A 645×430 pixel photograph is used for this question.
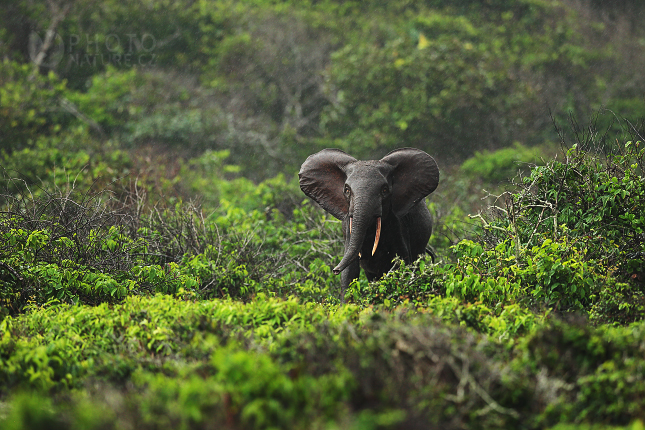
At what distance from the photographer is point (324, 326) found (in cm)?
446

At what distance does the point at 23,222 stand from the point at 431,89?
13913mm

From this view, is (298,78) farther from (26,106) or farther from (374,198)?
(374,198)

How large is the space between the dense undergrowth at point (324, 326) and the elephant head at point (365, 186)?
647 millimetres

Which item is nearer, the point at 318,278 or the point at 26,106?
the point at 318,278

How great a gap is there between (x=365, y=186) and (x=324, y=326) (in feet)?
7.49

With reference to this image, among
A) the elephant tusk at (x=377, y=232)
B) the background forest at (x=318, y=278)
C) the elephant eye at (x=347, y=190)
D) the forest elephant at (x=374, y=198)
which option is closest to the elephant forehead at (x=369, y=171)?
the forest elephant at (x=374, y=198)

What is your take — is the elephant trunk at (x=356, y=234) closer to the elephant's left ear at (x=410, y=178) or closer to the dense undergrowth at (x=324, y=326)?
the dense undergrowth at (x=324, y=326)

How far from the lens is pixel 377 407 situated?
3.31m

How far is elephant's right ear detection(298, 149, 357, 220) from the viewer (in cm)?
709

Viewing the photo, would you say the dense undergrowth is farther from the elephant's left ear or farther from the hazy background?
the hazy background

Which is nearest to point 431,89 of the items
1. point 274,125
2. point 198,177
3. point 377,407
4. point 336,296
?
point 274,125

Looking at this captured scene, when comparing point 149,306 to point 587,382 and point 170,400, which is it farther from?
point 587,382

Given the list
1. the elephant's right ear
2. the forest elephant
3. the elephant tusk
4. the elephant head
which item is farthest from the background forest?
the elephant's right ear

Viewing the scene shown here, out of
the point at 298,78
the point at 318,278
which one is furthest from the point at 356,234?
the point at 298,78
